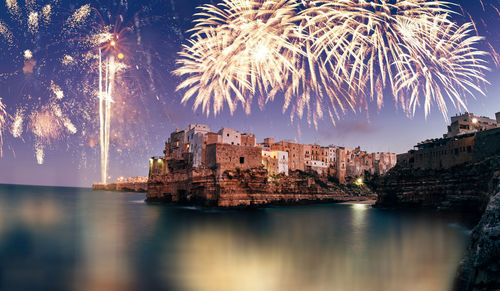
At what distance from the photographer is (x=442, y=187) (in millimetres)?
42500

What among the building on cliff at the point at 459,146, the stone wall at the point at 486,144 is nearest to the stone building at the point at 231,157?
the building on cliff at the point at 459,146

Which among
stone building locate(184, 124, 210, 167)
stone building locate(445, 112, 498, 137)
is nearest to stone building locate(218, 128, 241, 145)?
stone building locate(184, 124, 210, 167)

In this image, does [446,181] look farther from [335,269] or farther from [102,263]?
[102,263]

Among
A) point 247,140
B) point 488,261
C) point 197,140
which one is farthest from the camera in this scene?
point 247,140

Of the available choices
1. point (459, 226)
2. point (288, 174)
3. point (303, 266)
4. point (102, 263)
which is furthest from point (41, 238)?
point (288, 174)

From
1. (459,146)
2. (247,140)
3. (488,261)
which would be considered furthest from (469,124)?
(488,261)

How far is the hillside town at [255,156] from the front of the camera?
45.6 m

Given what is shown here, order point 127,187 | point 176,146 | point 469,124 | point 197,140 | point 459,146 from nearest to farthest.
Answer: point 459,146
point 469,124
point 197,140
point 176,146
point 127,187

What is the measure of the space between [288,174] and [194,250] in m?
54.8

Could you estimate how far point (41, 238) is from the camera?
78.9ft

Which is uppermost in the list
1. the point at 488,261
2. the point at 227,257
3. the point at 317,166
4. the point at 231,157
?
the point at 231,157

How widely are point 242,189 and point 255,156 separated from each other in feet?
18.0

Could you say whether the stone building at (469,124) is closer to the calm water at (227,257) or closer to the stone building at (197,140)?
the calm water at (227,257)

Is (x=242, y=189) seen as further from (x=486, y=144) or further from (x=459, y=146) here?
(x=486, y=144)
